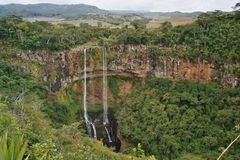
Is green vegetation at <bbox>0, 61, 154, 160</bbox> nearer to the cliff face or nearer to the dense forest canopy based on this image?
the cliff face

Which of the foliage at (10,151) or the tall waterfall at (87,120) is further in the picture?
the tall waterfall at (87,120)

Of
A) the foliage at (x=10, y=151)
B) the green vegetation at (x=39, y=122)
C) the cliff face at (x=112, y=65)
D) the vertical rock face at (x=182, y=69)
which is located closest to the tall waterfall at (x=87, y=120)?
the cliff face at (x=112, y=65)

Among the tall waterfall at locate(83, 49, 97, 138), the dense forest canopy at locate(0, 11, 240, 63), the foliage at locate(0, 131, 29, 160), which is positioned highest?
the foliage at locate(0, 131, 29, 160)

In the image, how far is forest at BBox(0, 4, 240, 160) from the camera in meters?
26.4

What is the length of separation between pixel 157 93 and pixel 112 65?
15.7ft

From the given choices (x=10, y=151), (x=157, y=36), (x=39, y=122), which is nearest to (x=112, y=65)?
(x=157, y=36)

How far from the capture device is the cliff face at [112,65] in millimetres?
31656

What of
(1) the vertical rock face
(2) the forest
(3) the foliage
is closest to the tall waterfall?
(2) the forest

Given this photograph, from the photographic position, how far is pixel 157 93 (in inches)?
1236

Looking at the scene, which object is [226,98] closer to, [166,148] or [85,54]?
[166,148]

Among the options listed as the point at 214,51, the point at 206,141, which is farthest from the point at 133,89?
the point at 206,141

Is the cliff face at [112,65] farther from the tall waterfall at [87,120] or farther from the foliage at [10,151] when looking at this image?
the foliage at [10,151]

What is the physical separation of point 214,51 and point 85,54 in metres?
10.2

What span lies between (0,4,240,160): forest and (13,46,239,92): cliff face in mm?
418
